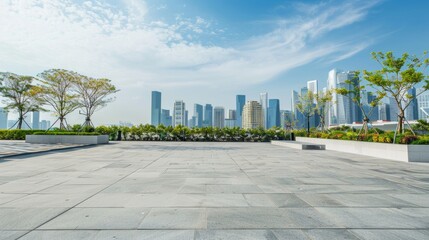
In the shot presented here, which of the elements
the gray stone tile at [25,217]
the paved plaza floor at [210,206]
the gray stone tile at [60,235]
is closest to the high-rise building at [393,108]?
the paved plaza floor at [210,206]

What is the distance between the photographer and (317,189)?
584 centimetres

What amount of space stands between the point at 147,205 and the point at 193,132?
85.7ft

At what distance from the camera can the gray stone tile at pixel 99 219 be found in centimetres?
350

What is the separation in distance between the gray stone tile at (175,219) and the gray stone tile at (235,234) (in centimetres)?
23

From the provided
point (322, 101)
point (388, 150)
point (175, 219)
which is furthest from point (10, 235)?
point (322, 101)

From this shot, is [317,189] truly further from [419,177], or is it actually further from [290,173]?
[419,177]

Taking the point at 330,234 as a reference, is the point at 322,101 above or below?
above

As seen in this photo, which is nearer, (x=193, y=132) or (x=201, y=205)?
(x=201, y=205)

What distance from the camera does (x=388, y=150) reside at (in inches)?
499

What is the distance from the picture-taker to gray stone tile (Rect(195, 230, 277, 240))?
3.17 metres

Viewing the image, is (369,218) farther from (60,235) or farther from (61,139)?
(61,139)

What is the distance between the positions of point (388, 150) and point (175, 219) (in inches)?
521

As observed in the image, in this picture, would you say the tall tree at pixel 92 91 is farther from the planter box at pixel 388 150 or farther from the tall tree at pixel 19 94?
the planter box at pixel 388 150

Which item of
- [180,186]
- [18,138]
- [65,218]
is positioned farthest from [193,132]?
[65,218]
